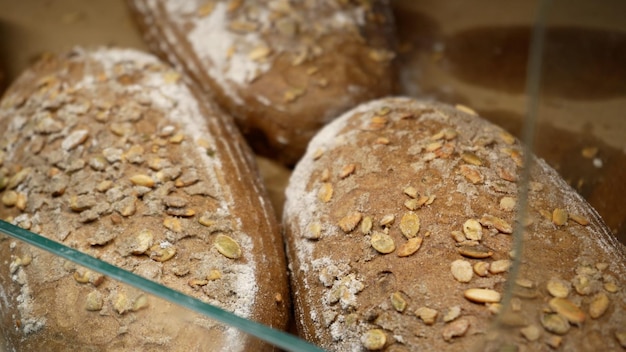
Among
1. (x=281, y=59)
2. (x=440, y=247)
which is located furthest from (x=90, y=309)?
(x=281, y=59)

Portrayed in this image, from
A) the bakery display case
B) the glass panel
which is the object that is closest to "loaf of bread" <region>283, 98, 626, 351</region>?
the bakery display case

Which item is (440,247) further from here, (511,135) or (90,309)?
(90,309)

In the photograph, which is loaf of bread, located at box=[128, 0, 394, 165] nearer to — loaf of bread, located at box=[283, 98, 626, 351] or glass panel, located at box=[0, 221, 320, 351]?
loaf of bread, located at box=[283, 98, 626, 351]

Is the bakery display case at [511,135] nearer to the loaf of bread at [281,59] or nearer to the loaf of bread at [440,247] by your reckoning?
the loaf of bread at [440,247]

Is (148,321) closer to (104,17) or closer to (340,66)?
(340,66)

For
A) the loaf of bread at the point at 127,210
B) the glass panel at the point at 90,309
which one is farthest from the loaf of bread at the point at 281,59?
the glass panel at the point at 90,309

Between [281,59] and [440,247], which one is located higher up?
[281,59]
